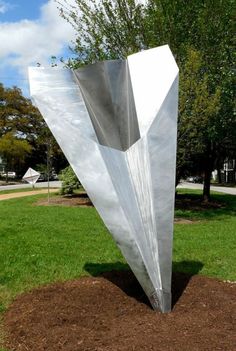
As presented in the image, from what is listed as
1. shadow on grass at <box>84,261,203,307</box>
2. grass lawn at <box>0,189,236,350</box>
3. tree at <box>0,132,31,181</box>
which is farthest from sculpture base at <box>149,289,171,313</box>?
tree at <box>0,132,31,181</box>

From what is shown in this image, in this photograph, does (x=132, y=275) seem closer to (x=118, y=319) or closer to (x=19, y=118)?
(x=118, y=319)

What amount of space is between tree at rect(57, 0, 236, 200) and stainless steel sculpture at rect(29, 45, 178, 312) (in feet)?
26.5

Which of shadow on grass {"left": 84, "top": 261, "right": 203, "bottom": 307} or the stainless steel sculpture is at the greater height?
the stainless steel sculpture

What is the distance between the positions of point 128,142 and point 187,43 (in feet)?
31.9

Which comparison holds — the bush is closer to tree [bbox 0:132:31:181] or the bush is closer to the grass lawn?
the grass lawn

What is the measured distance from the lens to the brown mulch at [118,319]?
424 centimetres

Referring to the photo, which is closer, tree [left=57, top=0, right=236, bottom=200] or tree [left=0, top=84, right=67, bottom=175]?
tree [left=57, top=0, right=236, bottom=200]

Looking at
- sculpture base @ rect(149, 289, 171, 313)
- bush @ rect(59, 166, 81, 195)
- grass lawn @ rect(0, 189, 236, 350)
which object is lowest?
grass lawn @ rect(0, 189, 236, 350)

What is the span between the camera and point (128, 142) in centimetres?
561

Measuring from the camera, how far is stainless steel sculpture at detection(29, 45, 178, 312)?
5074mm

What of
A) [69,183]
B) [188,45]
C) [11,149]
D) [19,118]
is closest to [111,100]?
[188,45]

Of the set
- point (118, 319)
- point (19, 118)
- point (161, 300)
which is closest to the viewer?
point (118, 319)

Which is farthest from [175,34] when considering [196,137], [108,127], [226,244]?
[108,127]

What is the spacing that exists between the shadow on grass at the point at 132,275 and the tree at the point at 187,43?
7.22 m
